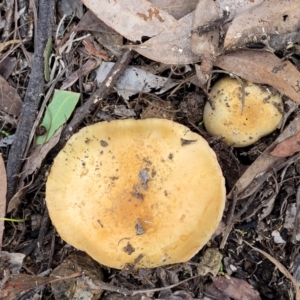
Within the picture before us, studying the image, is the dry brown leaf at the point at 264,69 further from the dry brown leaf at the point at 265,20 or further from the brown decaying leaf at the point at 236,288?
the brown decaying leaf at the point at 236,288

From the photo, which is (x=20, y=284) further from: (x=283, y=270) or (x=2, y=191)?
(x=283, y=270)

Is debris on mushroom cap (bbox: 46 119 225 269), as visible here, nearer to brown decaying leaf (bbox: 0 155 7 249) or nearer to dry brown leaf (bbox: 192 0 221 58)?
brown decaying leaf (bbox: 0 155 7 249)

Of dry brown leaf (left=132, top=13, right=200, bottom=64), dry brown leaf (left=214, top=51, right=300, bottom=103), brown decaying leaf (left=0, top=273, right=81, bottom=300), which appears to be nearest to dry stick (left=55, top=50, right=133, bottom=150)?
dry brown leaf (left=132, top=13, right=200, bottom=64)

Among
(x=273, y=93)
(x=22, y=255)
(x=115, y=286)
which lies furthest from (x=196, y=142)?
(x=22, y=255)

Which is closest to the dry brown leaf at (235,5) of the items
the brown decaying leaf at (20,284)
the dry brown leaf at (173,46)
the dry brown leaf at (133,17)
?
the dry brown leaf at (173,46)

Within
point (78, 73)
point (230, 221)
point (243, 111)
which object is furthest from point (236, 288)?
point (78, 73)

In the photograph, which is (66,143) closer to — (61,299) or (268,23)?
(61,299)

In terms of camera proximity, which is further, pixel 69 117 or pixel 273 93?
pixel 69 117
